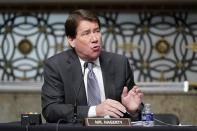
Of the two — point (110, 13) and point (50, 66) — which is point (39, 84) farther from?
point (50, 66)

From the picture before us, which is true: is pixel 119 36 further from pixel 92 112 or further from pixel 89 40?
pixel 92 112

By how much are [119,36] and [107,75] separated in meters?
3.18

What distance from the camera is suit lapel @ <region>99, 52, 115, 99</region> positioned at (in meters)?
3.03

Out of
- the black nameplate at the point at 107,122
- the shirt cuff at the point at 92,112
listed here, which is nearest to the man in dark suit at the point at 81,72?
the shirt cuff at the point at 92,112

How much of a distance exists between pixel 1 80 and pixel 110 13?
1962 millimetres

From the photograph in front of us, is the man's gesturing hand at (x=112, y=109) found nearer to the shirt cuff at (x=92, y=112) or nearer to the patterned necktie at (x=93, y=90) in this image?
the shirt cuff at (x=92, y=112)

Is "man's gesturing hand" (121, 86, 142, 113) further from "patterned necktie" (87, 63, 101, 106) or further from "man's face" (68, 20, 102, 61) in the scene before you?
"man's face" (68, 20, 102, 61)

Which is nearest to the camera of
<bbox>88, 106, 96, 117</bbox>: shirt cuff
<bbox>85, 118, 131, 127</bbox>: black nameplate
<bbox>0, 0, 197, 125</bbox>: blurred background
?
<bbox>85, 118, 131, 127</bbox>: black nameplate

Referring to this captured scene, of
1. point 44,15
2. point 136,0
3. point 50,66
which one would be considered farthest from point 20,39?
point 50,66

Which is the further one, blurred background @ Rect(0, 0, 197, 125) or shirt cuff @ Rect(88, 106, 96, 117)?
blurred background @ Rect(0, 0, 197, 125)

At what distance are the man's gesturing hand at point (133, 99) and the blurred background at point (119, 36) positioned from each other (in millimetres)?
3237

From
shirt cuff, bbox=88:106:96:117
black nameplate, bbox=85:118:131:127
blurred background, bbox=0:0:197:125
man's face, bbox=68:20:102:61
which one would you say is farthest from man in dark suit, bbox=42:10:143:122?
blurred background, bbox=0:0:197:125

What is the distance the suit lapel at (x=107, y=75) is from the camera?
3.03 metres

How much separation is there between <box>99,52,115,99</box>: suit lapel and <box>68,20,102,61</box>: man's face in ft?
0.40
